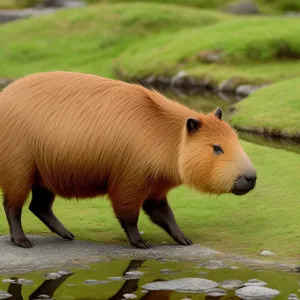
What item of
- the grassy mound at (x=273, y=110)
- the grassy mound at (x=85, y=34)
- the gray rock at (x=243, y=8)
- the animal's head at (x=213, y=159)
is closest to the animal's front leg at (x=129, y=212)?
the animal's head at (x=213, y=159)

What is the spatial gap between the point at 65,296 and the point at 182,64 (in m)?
20.5

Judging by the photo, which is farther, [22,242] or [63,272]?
[22,242]

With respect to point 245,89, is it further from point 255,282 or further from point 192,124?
point 255,282

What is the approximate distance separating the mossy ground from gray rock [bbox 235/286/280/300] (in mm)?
1355

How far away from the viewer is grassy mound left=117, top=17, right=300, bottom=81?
27.0m

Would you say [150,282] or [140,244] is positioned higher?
[150,282]

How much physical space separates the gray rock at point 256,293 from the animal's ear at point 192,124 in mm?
2030

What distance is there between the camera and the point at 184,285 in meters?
8.30

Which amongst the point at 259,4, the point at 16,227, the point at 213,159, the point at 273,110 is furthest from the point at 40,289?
the point at 259,4

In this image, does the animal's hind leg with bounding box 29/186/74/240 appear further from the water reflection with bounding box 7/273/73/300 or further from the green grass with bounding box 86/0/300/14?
the green grass with bounding box 86/0/300/14

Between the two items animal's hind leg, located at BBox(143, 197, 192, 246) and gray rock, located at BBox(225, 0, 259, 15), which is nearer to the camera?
animal's hind leg, located at BBox(143, 197, 192, 246)

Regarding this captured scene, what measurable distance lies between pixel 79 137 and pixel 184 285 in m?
2.23

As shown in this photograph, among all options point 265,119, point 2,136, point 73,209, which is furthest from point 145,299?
point 265,119

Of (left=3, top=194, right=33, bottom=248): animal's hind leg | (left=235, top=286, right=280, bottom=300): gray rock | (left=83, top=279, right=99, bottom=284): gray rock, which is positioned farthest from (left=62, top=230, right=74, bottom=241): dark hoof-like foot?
(left=235, top=286, right=280, bottom=300): gray rock
